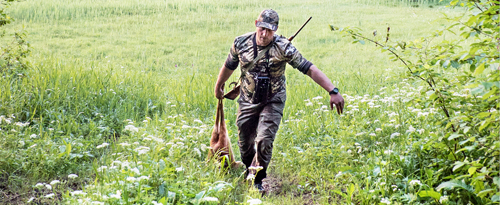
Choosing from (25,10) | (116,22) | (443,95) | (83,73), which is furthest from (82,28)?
(443,95)

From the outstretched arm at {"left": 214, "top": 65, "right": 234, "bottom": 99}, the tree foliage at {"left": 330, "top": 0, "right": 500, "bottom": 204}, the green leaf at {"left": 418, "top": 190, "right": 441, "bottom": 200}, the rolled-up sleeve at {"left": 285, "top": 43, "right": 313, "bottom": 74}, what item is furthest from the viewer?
the outstretched arm at {"left": 214, "top": 65, "right": 234, "bottom": 99}

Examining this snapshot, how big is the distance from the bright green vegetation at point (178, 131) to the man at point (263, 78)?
0.47 metres

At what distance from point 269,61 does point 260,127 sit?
70cm

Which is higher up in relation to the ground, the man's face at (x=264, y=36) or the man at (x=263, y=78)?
the man's face at (x=264, y=36)

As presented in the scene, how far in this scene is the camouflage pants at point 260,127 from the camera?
4.85m

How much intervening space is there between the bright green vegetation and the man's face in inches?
45.2

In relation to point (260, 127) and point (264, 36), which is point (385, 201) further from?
point (264, 36)

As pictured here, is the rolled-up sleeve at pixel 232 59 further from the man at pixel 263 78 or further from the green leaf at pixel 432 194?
the green leaf at pixel 432 194

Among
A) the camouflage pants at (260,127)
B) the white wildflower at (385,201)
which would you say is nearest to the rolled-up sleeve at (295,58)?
the camouflage pants at (260,127)

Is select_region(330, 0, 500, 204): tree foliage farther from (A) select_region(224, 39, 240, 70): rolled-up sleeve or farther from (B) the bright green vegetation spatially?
(A) select_region(224, 39, 240, 70): rolled-up sleeve

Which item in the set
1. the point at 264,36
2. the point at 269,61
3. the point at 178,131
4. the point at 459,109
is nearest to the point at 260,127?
the point at 269,61

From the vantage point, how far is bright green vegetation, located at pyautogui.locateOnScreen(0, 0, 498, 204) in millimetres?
4344

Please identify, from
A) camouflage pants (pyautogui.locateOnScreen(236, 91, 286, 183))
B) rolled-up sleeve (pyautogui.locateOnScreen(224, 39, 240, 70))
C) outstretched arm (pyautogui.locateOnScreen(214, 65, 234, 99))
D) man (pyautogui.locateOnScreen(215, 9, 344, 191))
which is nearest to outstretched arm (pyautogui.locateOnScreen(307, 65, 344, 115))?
man (pyautogui.locateOnScreen(215, 9, 344, 191))

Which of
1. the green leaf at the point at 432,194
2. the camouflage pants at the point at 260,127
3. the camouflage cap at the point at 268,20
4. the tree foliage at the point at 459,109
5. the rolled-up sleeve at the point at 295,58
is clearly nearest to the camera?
the tree foliage at the point at 459,109
